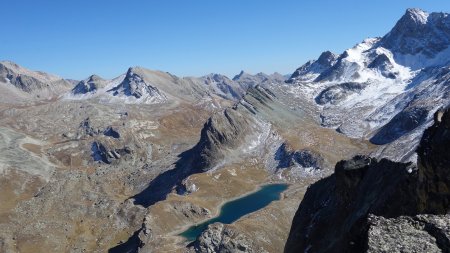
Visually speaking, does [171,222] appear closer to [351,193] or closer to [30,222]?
[30,222]

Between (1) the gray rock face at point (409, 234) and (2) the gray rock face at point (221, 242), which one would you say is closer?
(1) the gray rock face at point (409, 234)

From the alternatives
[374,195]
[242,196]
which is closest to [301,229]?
[374,195]

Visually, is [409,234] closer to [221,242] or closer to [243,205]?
[221,242]

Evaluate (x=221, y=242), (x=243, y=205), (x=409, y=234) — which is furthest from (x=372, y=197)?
(x=243, y=205)

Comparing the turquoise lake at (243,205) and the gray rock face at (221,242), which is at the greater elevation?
the turquoise lake at (243,205)

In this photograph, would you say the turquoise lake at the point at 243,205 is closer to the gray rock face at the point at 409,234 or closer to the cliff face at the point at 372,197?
the cliff face at the point at 372,197

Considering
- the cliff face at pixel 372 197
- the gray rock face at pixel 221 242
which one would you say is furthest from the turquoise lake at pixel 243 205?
the cliff face at pixel 372 197
